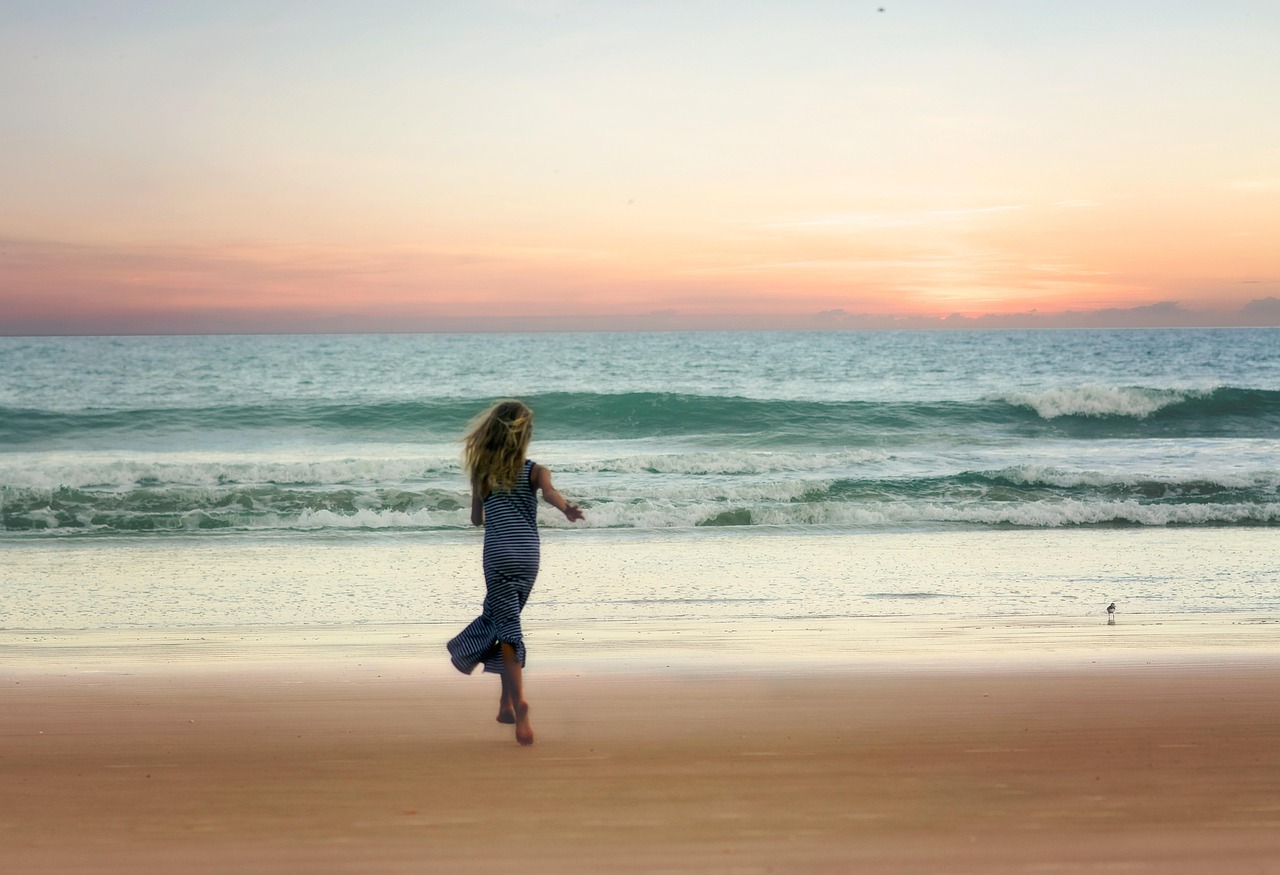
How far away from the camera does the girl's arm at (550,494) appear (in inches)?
174

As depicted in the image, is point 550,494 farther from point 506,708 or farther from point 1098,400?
point 1098,400

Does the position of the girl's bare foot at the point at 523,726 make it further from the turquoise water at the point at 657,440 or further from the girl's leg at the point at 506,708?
the turquoise water at the point at 657,440

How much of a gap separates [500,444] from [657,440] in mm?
21989

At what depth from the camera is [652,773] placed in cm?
426

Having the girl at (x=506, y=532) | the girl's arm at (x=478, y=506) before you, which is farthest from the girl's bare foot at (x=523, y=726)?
the girl's arm at (x=478, y=506)

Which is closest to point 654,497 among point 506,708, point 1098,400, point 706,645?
point 706,645

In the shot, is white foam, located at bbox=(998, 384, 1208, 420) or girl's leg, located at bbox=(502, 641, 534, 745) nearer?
girl's leg, located at bbox=(502, 641, 534, 745)

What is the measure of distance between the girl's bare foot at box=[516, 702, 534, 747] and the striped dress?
20cm

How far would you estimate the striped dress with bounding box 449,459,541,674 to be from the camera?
464 centimetres

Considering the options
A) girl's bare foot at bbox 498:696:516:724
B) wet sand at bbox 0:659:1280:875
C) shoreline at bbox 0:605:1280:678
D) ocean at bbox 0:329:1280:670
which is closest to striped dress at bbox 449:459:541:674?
girl's bare foot at bbox 498:696:516:724

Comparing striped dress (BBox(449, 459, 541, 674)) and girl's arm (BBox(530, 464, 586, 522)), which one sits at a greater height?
girl's arm (BBox(530, 464, 586, 522))

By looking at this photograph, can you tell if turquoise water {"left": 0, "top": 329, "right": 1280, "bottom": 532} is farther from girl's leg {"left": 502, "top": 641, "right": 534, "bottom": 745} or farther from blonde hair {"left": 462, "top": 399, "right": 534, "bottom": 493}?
blonde hair {"left": 462, "top": 399, "right": 534, "bottom": 493}

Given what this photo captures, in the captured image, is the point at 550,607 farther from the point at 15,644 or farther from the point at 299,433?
the point at 299,433

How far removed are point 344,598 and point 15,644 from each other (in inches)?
97.2
